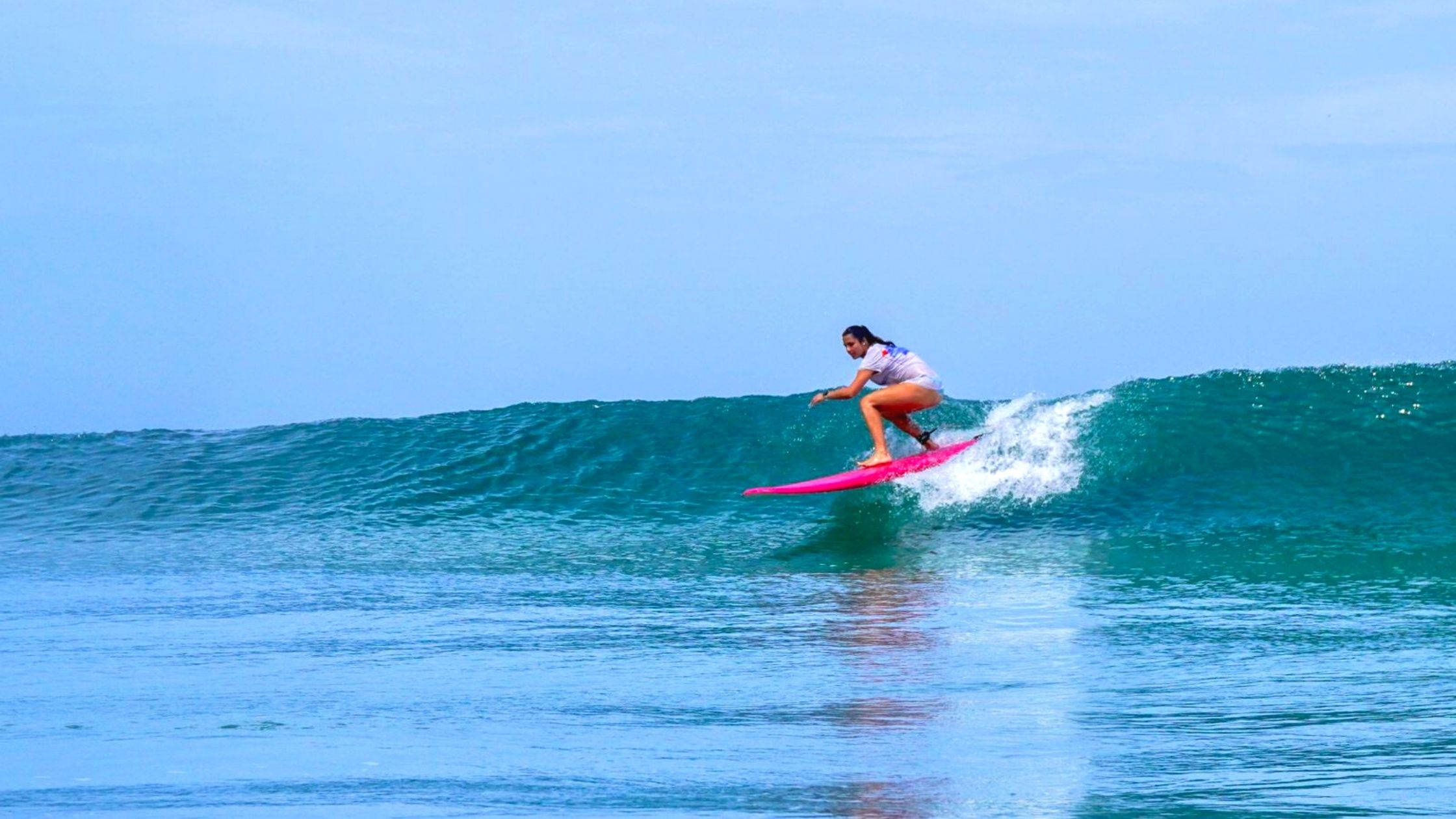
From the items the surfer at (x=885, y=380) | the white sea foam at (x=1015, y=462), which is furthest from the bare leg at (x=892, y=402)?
the white sea foam at (x=1015, y=462)

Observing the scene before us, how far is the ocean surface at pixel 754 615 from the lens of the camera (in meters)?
4.56

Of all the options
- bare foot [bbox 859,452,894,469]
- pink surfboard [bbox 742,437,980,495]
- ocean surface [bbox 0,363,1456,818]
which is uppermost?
bare foot [bbox 859,452,894,469]

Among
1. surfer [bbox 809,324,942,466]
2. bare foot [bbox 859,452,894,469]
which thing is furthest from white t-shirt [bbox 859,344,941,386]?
bare foot [bbox 859,452,894,469]

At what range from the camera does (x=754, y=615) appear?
823 cm

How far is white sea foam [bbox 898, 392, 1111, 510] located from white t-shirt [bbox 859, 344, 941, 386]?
3.36 feet

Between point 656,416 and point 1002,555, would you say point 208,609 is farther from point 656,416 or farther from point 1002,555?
point 656,416

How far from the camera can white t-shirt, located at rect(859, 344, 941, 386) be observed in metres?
11.8

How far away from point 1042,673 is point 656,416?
11.2 m

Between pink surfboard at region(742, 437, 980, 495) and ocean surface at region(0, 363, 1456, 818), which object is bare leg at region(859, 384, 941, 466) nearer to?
pink surfboard at region(742, 437, 980, 495)

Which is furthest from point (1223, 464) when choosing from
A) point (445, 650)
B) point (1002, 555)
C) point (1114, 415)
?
point (445, 650)

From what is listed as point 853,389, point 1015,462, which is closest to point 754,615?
point 853,389

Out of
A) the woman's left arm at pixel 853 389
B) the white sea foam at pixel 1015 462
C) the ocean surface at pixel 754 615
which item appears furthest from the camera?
the white sea foam at pixel 1015 462

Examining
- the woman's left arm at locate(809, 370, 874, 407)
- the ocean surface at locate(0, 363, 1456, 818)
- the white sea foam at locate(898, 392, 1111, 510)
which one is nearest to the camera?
the ocean surface at locate(0, 363, 1456, 818)

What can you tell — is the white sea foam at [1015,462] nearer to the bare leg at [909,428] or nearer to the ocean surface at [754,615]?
the ocean surface at [754,615]
